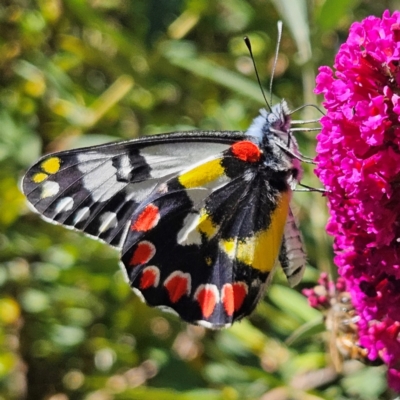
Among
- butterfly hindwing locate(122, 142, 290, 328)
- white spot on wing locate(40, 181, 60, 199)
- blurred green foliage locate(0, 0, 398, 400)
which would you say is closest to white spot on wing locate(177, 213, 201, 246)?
butterfly hindwing locate(122, 142, 290, 328)

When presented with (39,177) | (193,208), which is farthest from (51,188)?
(193,208)

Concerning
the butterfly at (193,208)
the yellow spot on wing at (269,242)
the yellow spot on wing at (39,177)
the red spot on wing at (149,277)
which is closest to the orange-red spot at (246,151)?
the butterfly at (193,208)

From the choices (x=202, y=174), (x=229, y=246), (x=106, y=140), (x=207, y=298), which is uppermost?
(x=106, y=140)

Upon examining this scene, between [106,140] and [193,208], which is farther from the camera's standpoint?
[106,140]

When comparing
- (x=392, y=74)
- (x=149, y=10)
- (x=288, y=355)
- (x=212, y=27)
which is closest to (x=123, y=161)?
(x=149, y=10)

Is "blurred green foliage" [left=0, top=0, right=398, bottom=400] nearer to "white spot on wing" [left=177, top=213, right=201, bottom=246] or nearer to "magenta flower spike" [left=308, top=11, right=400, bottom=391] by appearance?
"white spot on wing" [left=177, top=213, right=201, bottom=246]

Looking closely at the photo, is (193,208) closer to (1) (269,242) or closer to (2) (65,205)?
(1) (269,242)

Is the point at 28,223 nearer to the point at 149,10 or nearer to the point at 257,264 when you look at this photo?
the point at 149,10
